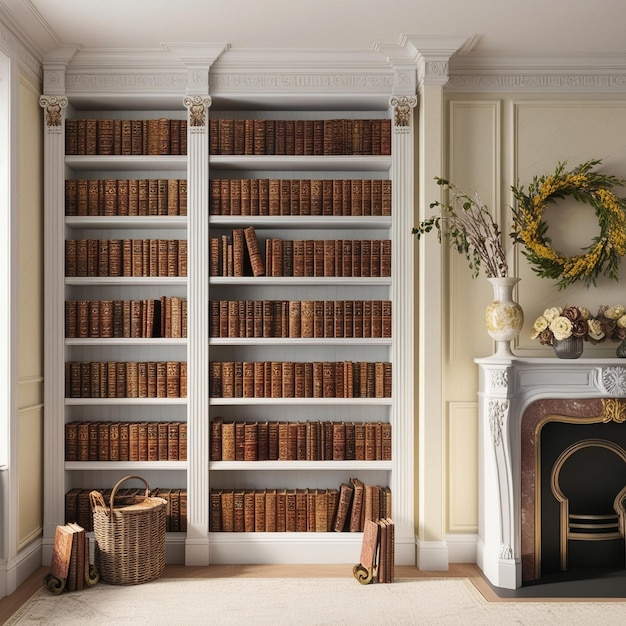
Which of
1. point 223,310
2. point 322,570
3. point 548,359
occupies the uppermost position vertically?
point 223,310

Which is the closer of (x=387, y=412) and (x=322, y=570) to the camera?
(x=322, y=570)

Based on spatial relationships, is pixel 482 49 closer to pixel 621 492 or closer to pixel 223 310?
pixel 223 310

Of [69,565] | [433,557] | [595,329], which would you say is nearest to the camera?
[69,565]

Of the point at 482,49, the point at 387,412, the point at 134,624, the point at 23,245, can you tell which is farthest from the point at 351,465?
the point at 482,49

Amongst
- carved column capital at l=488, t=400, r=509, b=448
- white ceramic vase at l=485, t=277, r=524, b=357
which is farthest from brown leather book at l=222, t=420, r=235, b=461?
white ceramic vase at l=485, t=277, r=524, b=357

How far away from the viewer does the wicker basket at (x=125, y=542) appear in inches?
137

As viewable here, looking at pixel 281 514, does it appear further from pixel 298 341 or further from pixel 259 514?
pixel 298 341

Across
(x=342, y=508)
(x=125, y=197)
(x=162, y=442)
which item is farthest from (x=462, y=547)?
(x=125, y=197)

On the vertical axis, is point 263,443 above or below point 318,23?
below

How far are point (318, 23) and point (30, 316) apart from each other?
2118mm

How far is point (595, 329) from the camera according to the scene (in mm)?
3625

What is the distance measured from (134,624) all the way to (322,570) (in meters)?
1.09

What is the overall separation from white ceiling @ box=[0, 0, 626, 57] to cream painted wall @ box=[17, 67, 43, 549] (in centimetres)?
40

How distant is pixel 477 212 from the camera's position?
386cm
